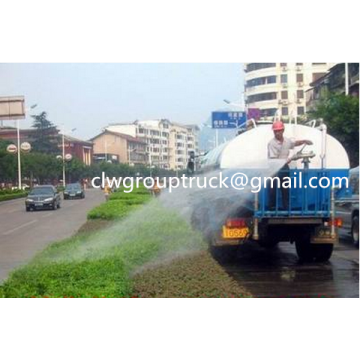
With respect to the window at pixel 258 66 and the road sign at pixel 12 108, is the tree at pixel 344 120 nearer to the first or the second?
the window at pixel 258 66

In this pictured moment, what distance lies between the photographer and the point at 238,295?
18.7 ft

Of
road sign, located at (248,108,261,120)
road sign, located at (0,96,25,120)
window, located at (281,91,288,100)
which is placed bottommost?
road sign, located at (248,108,261,120)

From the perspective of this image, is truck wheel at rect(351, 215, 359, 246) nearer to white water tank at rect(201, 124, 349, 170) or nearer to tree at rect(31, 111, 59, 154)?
white water tank at rect(201, 124, 349, 170)

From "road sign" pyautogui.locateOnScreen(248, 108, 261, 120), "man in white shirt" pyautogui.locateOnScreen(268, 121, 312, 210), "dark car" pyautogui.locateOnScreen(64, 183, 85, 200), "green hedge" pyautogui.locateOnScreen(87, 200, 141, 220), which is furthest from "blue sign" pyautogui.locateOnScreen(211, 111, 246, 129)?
"dark car" pyautogui.locateOnScreen(64, 183, 85, 200)

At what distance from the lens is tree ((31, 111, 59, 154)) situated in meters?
5.72

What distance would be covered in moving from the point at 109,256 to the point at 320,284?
5.53ft

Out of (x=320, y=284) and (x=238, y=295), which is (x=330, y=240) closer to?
(x=320, y=284)

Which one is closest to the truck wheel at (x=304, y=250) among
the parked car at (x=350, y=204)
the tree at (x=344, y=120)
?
the parked car at (x=350, y=204)

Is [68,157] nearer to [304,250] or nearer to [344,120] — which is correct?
[304,250]

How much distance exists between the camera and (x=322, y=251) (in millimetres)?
6254

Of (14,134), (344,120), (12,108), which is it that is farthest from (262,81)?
(14,134)

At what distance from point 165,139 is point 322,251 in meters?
1.60
